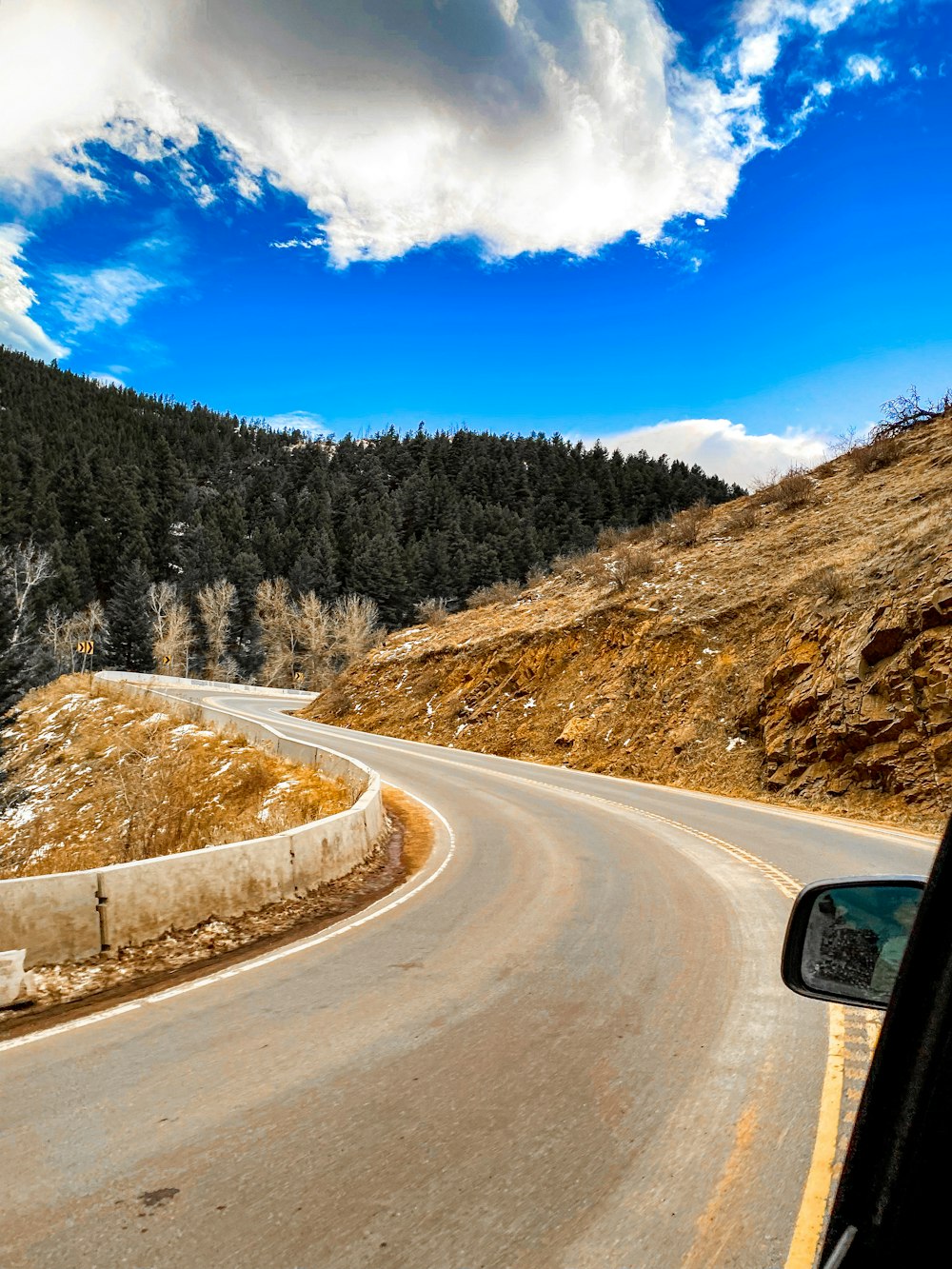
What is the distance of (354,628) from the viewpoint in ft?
250

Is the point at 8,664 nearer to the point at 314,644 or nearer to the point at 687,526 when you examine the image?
the point at 687,526

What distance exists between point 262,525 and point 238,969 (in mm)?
115152

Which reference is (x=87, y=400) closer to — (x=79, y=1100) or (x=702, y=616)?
(x=702, y=616)

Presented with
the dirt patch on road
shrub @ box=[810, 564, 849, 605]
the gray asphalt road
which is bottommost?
the dirt patch on road

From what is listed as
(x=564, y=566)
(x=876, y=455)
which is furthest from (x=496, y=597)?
(x=876, y=455)

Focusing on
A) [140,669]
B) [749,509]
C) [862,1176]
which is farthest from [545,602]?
[140,669]

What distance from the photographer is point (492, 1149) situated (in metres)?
3.73

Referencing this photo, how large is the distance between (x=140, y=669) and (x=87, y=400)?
97930mm

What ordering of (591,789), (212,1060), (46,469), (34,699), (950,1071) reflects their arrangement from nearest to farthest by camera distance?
1. (950,1071)
2. (212,1060)
3. (591,789)
4. (34,699)
5. (46,469)

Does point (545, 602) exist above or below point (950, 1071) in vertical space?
above

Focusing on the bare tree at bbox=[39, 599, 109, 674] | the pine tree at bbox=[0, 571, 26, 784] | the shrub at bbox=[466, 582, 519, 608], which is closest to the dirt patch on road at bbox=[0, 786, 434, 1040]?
the pine tree at bbox=[0, 571, 26, 784]

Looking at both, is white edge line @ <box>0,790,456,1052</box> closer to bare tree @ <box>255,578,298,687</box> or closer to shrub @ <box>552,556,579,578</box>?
shrub @ <box>552,556,579,578</box>

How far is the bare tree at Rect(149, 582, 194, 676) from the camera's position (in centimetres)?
7606

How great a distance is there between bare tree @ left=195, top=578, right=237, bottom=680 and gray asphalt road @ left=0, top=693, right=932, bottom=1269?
8067 cm
